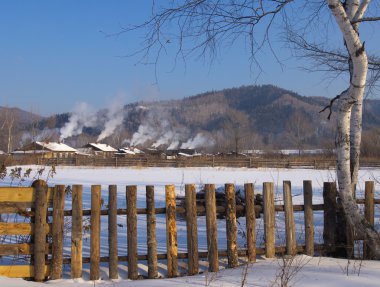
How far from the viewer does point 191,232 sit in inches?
223

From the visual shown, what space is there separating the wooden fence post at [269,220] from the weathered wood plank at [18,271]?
289 centimetres

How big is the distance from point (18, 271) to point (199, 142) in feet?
505

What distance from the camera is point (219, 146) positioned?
140 meters

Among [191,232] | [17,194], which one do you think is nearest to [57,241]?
[17,194]

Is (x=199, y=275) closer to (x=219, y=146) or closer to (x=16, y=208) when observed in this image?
(x=16, y=208)

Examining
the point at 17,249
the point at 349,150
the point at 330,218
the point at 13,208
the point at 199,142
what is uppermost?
the point at 199,142

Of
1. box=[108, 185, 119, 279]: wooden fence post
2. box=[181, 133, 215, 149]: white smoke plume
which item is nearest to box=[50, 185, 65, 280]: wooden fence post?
box=[108, 185, 119, 279]: wooden fence post

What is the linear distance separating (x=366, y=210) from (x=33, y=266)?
4.58m

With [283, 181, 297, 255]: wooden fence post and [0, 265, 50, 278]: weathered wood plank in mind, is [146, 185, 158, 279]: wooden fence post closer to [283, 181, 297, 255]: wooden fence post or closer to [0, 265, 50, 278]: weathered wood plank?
[0, 265, 50, 278]: weathered wood plank

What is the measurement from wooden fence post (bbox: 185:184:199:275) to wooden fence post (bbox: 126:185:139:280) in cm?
68

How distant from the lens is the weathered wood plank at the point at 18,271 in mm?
5312

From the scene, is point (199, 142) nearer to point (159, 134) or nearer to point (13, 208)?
point (159, 134)

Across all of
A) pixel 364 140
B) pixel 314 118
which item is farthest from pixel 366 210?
pixel 314 118

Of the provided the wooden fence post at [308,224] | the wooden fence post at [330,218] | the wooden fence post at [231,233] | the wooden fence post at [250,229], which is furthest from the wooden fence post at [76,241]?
the wooden fence post at [330,218]
